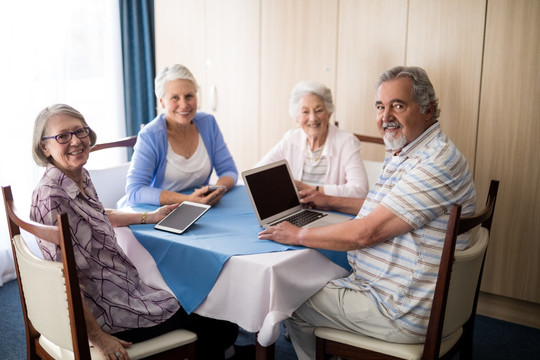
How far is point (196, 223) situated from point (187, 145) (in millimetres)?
746

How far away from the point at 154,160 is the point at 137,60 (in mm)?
1846

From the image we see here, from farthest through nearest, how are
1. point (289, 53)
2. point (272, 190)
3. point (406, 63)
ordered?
point (289, 53)
point (406, 63)
point (272, 190)

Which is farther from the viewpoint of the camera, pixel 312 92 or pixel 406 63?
pixel 406 63

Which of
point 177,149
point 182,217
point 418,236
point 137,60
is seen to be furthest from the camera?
point 137,60

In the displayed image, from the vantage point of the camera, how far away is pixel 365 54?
338 centimetres

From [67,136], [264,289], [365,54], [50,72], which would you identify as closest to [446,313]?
[264,289]

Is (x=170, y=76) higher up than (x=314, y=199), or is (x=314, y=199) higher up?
(x=170, y=76)

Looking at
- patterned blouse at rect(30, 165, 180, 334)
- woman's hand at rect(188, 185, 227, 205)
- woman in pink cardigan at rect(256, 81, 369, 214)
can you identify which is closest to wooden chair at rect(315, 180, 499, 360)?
patterned blouse at rect(30, 165, 180, 334)

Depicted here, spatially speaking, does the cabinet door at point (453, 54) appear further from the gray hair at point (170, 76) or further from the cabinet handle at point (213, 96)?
the cabinet handle at point (213, 96)

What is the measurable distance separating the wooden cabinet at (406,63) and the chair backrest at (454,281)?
4.15 feet

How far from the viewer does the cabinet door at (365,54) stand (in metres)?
3.26

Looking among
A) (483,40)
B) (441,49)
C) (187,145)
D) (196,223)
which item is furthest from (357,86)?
(196,223)

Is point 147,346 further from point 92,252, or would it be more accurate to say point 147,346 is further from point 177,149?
point 177,149

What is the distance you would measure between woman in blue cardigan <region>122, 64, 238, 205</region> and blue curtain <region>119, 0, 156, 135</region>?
1521 millimetres
